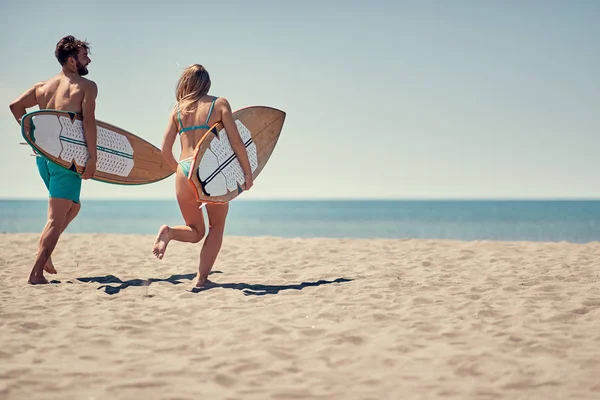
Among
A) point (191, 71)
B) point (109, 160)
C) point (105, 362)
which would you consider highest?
point (191, 71)

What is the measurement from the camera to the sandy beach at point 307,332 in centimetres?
234

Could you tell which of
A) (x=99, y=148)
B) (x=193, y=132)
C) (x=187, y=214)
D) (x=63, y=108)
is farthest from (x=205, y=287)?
(x=63, y=108)

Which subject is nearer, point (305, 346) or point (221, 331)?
point (305, 346)

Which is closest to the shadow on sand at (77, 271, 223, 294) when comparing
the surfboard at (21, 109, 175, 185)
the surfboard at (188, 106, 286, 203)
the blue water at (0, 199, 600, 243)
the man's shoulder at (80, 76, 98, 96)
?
the surfboard at (21, 109, 175, 185)

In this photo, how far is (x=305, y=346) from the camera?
2877mm

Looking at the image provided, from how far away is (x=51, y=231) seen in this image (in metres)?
4.54

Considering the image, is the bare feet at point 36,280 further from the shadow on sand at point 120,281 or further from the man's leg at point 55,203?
the shadow on sand at point 120,281

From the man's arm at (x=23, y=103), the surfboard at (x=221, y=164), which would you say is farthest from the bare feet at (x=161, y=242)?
the man's arm at (x=23, y=103)

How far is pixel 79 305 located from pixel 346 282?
2.24 metres

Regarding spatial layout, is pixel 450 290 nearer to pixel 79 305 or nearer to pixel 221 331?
pixel 221 331

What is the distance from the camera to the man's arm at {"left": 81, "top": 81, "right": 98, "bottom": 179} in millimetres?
4672

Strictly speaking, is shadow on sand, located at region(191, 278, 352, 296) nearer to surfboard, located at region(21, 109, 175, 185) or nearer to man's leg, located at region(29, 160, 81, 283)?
man's leg, located at region(29, 160, 81, 283)

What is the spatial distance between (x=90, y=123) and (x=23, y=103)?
69cm

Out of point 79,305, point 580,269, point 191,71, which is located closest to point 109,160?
point 191,71
